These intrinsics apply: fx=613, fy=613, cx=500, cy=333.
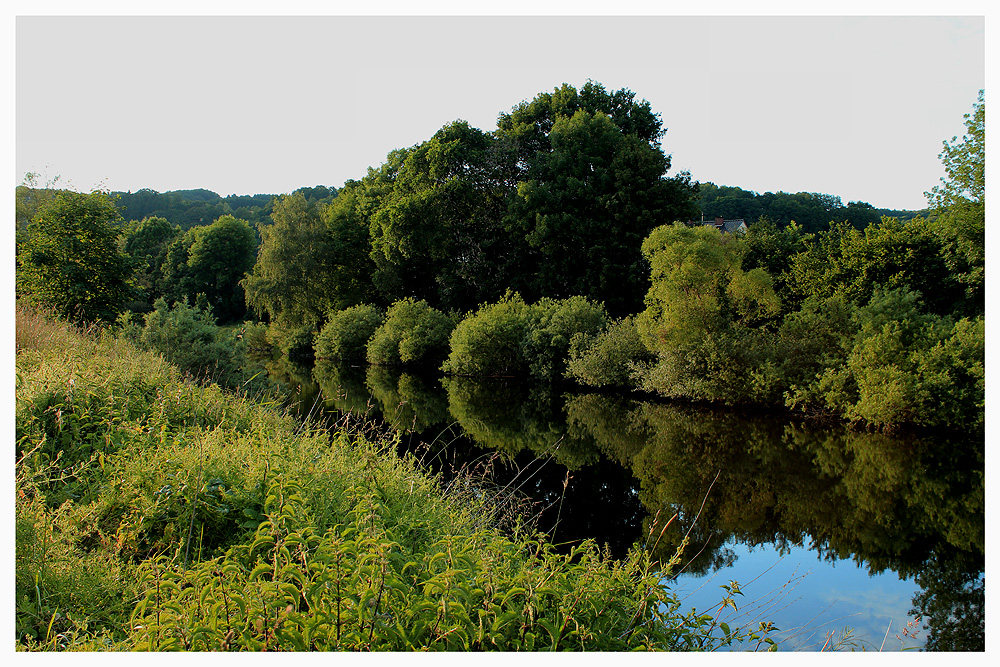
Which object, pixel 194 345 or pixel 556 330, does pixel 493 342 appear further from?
pixel 194 345

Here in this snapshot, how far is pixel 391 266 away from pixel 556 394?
13.1m

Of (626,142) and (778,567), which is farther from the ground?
(626,142)

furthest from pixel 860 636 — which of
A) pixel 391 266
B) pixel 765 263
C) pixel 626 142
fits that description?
pixel 391 266

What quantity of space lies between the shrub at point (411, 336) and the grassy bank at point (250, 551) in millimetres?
18164

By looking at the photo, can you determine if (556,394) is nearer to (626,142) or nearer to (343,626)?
(626,142)

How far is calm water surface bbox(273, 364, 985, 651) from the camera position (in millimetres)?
5988

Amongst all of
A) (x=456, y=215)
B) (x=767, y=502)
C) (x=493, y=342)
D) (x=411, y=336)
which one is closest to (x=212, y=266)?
(x=456, y=215)

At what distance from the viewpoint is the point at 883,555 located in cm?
734

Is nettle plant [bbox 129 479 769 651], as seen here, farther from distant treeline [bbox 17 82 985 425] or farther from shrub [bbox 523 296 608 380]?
shrub [bbox 523 296 608 380]

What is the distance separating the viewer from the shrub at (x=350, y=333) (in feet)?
94.0

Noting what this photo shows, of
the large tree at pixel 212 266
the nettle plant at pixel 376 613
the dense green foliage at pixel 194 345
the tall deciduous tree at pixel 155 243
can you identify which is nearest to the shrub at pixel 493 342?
the dense green foliage at pixel 194 345

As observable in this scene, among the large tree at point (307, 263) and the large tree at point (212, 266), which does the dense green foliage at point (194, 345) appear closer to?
the large tree at point (307, 263)

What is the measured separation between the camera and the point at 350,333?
93.6 feet

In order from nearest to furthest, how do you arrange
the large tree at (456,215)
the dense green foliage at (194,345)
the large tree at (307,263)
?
the dense green foliage at (194,345), the large tree at (456,215), the large tree at (307,263)
